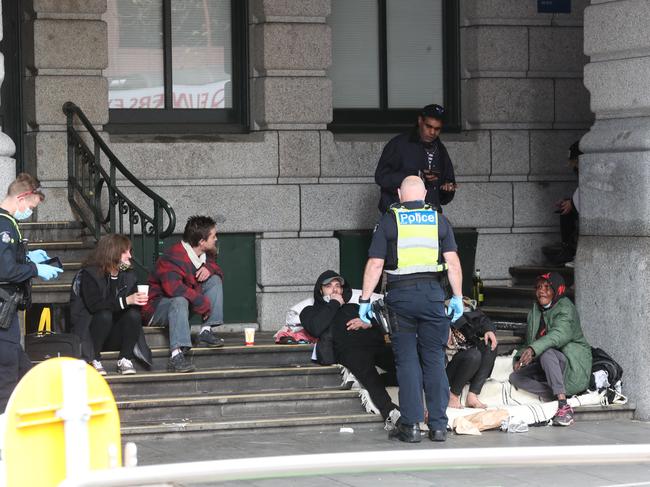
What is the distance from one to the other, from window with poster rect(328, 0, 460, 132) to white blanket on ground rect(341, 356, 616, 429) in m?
3.52

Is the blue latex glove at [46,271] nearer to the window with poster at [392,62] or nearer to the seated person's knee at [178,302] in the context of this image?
the seated person's knee at [178,302]

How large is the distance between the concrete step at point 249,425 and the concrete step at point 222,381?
418mm

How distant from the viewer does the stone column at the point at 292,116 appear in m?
14.3

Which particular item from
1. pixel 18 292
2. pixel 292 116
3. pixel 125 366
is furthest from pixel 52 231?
pixel 18 292

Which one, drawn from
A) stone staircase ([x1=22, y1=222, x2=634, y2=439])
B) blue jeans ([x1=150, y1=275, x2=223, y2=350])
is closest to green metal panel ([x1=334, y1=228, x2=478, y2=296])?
stone staircase ([x1=22, y1=222, x2=634, y2=439])

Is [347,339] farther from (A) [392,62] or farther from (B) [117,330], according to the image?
(A) [392,62]

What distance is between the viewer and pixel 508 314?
14156 millimetres

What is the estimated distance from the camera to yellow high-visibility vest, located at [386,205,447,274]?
1107cm

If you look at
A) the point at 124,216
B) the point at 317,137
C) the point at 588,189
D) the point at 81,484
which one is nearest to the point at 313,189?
the point at 317,137

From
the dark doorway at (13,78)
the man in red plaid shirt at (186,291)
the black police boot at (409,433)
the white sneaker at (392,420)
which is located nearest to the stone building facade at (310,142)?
the dark doorway at (13,78)

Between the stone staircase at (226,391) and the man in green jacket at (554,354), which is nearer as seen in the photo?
the stone staircase at (226,391)

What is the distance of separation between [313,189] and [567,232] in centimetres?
255

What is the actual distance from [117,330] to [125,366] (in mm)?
290

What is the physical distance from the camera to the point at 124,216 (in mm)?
13984
